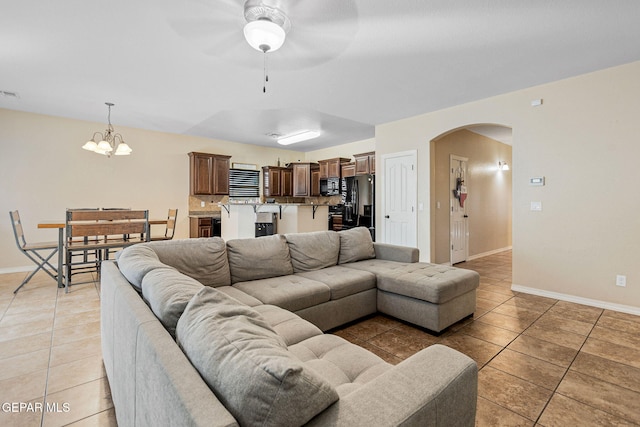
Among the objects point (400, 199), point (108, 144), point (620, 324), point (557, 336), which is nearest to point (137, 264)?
point (557, 336)

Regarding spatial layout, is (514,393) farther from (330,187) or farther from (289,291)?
(330,187)

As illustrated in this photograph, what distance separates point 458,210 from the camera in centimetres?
566

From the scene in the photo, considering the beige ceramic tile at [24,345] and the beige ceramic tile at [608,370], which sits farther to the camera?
the beige ceramic tile at [24,345]

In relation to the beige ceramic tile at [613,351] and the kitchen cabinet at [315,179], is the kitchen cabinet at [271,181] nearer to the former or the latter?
the kitchen cabinet at [315,179]

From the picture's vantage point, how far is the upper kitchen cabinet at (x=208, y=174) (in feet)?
21.2

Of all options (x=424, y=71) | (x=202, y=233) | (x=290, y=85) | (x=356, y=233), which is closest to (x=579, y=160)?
(x=424, y=71)

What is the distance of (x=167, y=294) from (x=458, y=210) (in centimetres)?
558

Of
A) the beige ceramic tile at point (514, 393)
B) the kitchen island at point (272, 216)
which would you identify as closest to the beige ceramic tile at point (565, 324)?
the beige ceramic tile at point (514, 393)

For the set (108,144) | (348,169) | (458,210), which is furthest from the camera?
(348,169)

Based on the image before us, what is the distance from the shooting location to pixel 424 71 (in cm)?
335

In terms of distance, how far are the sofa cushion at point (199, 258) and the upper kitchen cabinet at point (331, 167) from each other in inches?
196

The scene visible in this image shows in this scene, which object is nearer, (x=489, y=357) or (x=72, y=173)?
(x=489, y=357)

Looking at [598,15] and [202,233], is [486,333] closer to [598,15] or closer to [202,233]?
[598,15]

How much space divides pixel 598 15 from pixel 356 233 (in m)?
2.89
